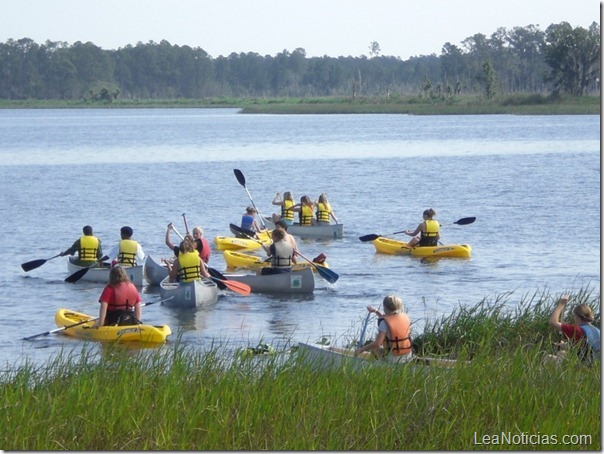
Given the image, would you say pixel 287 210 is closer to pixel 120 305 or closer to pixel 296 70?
pixel 120 305

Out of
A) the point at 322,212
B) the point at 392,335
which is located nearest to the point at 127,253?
the point at 322,212

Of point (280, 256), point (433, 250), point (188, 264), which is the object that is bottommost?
point (433, 250)

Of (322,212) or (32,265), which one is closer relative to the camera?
(32,265)

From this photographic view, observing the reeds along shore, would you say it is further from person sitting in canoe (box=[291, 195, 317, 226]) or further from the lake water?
person sitting in canoe (box=[291, 195, 317, 226])

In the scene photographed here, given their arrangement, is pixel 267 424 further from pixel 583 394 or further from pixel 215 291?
pixel 215 291

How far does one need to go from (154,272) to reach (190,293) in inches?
115

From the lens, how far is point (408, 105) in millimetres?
101062

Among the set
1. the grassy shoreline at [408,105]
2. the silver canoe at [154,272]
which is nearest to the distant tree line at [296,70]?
the grassy shoreline at [408,105]

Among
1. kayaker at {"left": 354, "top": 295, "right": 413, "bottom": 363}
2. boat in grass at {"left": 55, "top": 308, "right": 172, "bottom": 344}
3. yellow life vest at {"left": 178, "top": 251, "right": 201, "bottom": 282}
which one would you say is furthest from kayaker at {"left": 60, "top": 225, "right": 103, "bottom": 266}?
kayaker at {"left": 354, "top": 295, "right": 413, "bottom": 363}

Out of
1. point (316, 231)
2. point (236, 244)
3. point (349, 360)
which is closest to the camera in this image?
point (349, 360)

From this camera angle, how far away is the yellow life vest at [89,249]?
65.9ft

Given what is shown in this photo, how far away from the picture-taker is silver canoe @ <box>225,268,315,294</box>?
→ 1875 centimetres

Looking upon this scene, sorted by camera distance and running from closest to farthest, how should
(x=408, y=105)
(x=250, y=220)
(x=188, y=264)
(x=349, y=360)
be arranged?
(x=349, y=360) → (x=188, y=264) → (x=250, y=220) → (x=408, y=105)

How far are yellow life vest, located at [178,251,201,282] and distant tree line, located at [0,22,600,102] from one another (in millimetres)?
58577
